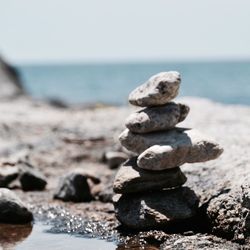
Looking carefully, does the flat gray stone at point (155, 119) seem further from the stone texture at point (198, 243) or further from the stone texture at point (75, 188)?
the stone texture at point (75, 188)

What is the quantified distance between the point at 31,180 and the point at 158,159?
15.1ft

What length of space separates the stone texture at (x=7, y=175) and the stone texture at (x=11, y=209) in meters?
2.46

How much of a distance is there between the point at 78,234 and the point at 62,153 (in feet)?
24.2

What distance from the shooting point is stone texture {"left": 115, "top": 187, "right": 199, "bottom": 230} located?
11.6 meters

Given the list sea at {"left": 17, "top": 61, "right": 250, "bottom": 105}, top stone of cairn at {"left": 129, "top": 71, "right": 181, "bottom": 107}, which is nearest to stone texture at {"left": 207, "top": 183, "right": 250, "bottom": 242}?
top stone of cairn at {"left": 129, "top": 71, "right": 181, "bottom": 107}

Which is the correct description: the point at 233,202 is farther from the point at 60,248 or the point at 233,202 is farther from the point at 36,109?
the point at 36,109

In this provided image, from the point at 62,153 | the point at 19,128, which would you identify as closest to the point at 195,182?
the point at 62,153

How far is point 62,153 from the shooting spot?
19172 millimetres

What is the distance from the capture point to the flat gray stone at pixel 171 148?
38.3 ft

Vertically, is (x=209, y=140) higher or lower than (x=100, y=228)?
higher

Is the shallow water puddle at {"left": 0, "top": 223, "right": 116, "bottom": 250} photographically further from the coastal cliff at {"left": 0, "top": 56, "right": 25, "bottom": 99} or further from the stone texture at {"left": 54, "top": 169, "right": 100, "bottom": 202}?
the coastal cliff at {"left": 0, "top": 56, "right": 25, "bottom": 99}

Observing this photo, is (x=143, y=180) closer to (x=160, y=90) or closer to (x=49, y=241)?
(x=160, y=90)

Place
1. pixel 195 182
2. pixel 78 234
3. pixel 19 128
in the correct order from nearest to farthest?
pixel 78 234, pixel 195 182, pixel 19 128

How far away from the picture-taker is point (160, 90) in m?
11.8
